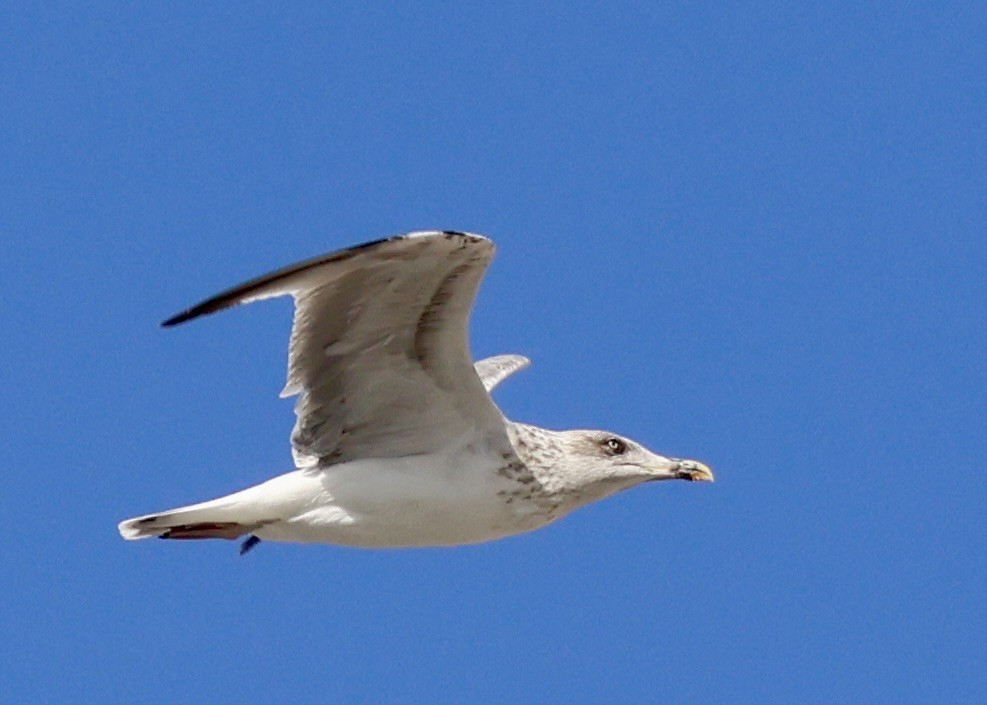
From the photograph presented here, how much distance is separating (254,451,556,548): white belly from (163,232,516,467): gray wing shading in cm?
16

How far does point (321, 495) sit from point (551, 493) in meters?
1.36

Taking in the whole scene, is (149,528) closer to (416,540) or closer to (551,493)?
(416,540)

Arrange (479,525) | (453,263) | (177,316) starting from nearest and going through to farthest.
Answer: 1. (177,316)
2. (453,263)
3. (479,525)

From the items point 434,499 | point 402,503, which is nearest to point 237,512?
point 402,503

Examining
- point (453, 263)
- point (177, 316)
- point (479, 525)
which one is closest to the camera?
point (177, 316)

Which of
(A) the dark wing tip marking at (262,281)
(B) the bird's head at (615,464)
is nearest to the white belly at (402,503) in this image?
(B) the bird's head at (615,464)

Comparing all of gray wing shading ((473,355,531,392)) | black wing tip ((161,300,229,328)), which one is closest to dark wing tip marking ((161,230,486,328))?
black wing tip ((161,300,229,328))

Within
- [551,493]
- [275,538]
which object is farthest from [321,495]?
[551,493]

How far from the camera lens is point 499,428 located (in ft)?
43.3

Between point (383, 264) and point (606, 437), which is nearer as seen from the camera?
point (383, 264)

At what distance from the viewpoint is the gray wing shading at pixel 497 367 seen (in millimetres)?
15789

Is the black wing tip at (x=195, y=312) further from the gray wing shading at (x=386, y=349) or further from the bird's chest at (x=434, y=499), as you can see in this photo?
the bird's chest at (x=434, y=499)

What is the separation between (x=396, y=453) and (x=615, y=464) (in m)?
1.36

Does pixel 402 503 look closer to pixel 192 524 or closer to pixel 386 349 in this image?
pixel 386 349
